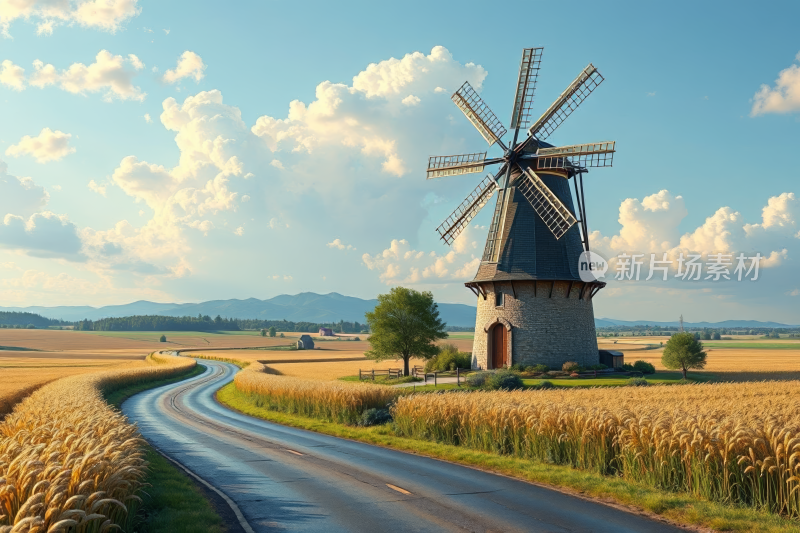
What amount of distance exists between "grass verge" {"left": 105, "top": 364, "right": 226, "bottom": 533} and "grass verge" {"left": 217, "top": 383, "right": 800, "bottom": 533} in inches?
332

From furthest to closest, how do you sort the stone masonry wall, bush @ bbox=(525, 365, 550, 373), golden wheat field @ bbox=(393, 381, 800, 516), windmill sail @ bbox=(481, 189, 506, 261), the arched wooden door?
windmill sail @ bbox=(481, 189, 506, 261), the arched wooden door, the stone masonry wall, bush @ bbox=(525, 365, 550, 373), golden wheat field @ bbox=(393, 381, 800, 516)

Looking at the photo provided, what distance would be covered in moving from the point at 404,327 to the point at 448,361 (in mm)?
5803

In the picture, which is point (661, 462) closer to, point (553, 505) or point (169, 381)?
point (553, 505)

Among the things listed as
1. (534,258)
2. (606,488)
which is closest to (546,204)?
(534,258)

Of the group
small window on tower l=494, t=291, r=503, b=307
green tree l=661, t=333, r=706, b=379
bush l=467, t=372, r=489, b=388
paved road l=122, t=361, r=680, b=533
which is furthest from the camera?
green tree l=661, t=333, r=706, b=379

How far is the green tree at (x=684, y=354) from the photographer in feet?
184

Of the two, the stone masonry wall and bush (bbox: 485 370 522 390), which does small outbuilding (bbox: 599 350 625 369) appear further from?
bush (bbox: 485 370 522 390)

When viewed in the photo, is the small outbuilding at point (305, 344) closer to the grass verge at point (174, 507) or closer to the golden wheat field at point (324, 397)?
the golden wheat field at point (324, 397)

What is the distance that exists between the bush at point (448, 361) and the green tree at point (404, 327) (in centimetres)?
184

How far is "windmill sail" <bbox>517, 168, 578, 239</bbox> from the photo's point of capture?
149ft

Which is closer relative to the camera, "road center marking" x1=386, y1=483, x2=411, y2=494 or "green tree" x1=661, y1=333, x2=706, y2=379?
"road center marking" x1=386, y1=483, x2=411, y2=494

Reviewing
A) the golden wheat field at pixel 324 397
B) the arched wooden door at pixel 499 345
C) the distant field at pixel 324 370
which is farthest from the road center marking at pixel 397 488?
the distant field at pixel 324 370

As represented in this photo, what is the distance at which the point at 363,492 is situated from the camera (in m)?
14.4

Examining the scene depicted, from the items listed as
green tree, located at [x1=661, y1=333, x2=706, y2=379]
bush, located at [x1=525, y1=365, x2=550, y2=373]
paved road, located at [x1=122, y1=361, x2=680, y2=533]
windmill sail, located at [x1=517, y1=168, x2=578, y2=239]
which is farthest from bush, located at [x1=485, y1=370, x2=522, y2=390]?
green tree, located at [x1=661, y1=333, x2=706, y2=379]
